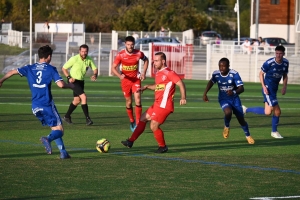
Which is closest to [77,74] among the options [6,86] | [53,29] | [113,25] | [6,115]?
[6,115]

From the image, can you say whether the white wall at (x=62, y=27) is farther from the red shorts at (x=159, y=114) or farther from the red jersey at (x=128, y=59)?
the red shorts at (x=159, y=114)

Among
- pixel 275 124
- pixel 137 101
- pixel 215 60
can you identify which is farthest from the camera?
pixel 215 60

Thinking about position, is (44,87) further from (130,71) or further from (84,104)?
(84,104)

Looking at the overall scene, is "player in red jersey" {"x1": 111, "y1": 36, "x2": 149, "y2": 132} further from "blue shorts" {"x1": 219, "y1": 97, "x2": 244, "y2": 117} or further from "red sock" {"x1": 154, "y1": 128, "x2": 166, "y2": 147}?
"red sock" {"x1": 154, "y1": 128, "x2": 166, "y2": 147}

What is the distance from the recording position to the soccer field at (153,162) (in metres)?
9.72

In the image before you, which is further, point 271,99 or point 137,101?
point 137,101

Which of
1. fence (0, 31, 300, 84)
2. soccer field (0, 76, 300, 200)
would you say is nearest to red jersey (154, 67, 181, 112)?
soccer field (0, 76, 300, 200)

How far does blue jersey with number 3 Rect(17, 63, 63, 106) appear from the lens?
12.1 m

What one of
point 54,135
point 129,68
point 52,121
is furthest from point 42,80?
point 129,68

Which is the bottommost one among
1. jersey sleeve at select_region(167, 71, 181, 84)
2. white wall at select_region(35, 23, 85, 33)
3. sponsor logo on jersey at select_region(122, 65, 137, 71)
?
sponsor logo on jersey at select_region(122, 65, 137, 71)

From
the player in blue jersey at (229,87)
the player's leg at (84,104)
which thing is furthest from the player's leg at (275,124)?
the player's leg at (84,104)

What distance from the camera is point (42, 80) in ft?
39.7

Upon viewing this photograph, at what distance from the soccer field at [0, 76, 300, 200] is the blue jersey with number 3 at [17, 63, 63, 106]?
38.6 inches

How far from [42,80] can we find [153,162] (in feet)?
7.15
